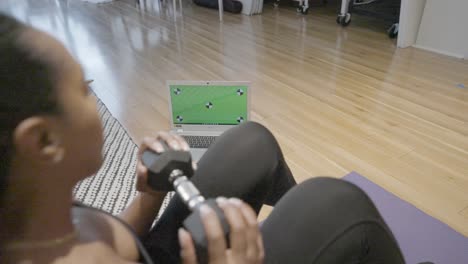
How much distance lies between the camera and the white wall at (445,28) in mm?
2678

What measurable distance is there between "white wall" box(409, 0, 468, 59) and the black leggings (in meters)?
2.44

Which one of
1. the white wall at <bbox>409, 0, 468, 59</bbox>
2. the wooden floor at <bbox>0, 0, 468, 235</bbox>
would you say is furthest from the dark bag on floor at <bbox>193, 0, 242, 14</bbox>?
the white wall at <bbox>409, 0, 468, 59</bbox>

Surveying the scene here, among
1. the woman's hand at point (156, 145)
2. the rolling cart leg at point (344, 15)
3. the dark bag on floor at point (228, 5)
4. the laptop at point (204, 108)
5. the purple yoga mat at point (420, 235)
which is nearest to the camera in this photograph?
the woman's hand at point (156, 145)

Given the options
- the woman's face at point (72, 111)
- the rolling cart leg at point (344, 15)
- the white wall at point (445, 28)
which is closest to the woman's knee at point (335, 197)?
the woman's face at point (72, 111)

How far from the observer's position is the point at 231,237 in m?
0.49

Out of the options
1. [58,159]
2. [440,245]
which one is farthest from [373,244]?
[440,245]

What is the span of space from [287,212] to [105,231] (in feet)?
1.10

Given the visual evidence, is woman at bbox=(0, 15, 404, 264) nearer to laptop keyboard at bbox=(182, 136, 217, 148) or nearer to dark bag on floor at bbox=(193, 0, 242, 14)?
laptop keyboard at bbox=(182, 136, 217, 148)

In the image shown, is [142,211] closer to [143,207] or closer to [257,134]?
[143,207]

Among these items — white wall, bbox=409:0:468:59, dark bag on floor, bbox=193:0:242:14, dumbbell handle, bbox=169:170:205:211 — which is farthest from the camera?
dark bag on floor, bbox=193:0:242:14

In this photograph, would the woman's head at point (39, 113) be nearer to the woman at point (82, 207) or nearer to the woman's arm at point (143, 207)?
the woman at point (82, 207)

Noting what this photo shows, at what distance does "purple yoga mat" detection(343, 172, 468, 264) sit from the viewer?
1185 mm

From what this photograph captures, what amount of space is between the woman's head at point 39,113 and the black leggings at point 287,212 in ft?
1.23

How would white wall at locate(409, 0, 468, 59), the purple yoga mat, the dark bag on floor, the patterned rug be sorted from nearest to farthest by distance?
the purple yoga mat → the patterned rug → white wall at locate(409, 0, 468, 59) → the dark bag on floor
